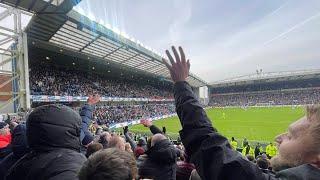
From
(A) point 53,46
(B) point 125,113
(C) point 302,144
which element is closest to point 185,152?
(C) point 302,144

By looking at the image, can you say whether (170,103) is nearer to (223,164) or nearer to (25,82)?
(25,82)

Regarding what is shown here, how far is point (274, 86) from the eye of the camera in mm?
91812

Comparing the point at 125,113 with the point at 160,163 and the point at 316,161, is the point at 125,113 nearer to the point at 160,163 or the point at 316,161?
the point at 160,163

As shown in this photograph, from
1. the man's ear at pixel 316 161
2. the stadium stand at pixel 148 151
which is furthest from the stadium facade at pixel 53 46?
the man's ear at pixel 316 161

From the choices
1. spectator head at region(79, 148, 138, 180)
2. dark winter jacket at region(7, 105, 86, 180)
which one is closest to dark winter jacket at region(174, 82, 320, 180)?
spectator head at region(79, 148, 138, 180)

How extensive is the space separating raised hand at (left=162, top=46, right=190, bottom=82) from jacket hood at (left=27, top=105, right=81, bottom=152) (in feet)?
3.08

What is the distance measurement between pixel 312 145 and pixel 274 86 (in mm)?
95645

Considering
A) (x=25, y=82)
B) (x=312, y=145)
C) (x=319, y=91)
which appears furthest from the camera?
(x=319, y=91)

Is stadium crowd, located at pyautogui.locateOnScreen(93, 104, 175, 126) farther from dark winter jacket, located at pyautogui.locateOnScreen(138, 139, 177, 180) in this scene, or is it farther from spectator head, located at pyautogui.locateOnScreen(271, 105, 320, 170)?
spectator head, located at pyautogui.locateOnScreen(271, 105, 320, 170)

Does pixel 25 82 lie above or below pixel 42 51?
below

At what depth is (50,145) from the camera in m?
2.38

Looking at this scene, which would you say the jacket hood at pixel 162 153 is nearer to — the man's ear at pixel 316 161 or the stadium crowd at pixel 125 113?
the man's ear at pixel 316 161

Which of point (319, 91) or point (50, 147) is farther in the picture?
point (319, 91)

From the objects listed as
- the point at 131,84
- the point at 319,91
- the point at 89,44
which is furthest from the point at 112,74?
the point at 319,91
